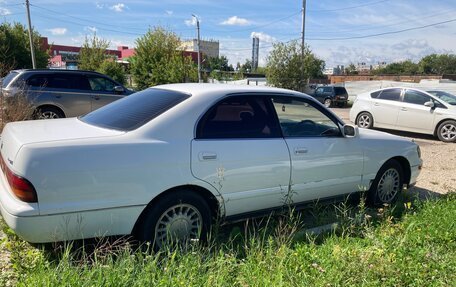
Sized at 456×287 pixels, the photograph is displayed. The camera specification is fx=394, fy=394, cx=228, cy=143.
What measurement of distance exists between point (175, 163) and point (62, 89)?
8.41m

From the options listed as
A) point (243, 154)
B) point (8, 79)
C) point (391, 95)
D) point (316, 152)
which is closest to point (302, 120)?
point (316, 152)

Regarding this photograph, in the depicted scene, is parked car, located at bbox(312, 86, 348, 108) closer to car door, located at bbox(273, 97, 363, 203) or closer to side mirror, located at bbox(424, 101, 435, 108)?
side mirror, located at bbox(424, 101, 435, 108)

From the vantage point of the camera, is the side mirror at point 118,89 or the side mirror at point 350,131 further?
the side mirror at point 118,89

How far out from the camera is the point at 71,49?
73062mm

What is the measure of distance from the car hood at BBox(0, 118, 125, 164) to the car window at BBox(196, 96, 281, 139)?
852 mm

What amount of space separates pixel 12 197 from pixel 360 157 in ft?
12.7

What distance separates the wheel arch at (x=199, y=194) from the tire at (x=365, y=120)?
1074 cm

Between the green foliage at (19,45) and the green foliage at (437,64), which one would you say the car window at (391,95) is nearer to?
the green foliage at (19,45)

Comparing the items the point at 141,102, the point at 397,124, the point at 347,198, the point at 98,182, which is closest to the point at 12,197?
the point at 98,182

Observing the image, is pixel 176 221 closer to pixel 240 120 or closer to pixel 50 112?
pixel 240 120

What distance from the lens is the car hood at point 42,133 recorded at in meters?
3.20

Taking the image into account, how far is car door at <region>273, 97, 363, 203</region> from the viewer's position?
4383 mm

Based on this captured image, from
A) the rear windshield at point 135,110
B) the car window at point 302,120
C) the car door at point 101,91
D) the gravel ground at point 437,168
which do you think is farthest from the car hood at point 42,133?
the car door at point 101,91

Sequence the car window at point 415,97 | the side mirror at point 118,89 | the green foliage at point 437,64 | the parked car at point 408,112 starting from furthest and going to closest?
the green foliage at point 437,64
the car window at point 415,97
the parked car at point 408,112
the side mirror at point 118,89
